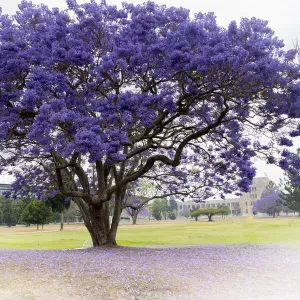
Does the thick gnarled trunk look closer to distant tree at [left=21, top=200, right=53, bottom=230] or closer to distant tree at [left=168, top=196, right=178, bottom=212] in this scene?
distant tree at [left=21, top=200, right=53, bottom=230]

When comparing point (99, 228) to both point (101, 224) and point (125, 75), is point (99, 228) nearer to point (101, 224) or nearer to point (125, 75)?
point (101, 224)

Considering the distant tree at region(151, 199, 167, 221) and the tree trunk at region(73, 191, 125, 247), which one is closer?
the tree trunk at region(73, 191, 125, 247)

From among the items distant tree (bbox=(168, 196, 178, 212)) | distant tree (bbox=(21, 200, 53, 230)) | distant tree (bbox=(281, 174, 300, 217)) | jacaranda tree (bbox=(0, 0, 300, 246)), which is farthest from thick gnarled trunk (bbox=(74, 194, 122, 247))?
distant tree (bbox=(168, 196, 178, 212))

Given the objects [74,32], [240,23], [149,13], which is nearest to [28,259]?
[74,32]

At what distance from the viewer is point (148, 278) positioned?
31.9 feet

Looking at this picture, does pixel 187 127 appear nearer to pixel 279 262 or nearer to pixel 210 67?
pixel 210 67

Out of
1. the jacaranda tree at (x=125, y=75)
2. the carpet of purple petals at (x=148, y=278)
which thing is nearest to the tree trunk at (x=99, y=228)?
the jacaranda tree at (x=125, y=75)

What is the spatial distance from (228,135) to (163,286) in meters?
10.6

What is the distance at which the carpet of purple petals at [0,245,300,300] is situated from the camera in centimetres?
827

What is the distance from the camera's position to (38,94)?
519 inches

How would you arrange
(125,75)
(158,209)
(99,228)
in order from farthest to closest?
(158,209), (99,228), (125,75)

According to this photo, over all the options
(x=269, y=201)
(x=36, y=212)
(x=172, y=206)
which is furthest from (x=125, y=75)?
(x=172, y=206)

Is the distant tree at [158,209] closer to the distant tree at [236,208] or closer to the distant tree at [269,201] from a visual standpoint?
the distant tree at [236,208]

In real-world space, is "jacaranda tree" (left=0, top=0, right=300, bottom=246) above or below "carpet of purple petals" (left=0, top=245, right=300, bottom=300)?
above
